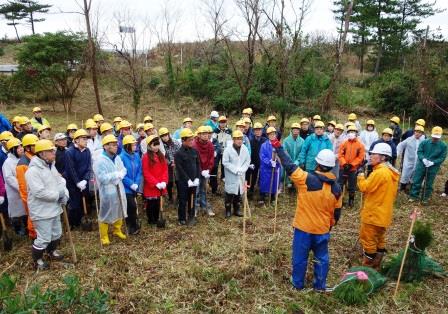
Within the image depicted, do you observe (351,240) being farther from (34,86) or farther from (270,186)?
(34,86)

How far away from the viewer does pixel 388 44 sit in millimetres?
26000

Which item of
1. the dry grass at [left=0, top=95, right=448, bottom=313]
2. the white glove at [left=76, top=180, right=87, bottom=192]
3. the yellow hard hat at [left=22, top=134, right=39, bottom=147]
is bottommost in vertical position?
the dry grass at [left=0, top=95, right=448, bottom=313]

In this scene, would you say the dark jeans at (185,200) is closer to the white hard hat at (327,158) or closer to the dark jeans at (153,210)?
the dark jeans at (153,210)

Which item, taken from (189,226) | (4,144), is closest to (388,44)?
(189,226)

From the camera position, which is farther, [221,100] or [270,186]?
[221,100]

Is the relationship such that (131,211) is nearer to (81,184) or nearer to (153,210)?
(153,210)

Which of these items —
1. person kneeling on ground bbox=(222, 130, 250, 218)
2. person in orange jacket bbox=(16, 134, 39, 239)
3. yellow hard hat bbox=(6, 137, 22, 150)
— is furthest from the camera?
person kneeling on ground bbox=(222, 130, 250, 218)

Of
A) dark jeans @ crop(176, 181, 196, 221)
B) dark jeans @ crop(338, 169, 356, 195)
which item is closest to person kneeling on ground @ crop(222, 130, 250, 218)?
dark jeans @ crop(176, 181, 196, 221)

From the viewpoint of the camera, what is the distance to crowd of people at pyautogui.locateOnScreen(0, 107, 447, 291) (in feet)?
15.0

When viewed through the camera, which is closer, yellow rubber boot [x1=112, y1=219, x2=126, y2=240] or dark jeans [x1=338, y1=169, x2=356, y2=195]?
yellow rubber boot [x1=112, y1=219, x2=126, y2=240]

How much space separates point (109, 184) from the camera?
18.9 ft

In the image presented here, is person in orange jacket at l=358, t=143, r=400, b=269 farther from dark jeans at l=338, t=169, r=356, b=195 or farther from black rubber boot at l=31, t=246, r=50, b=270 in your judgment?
black rubber boot at l=31, t=246, r=50, b=270

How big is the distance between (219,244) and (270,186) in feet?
7.69

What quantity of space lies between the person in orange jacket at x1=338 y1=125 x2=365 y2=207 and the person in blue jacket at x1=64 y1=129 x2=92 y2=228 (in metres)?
5.34
